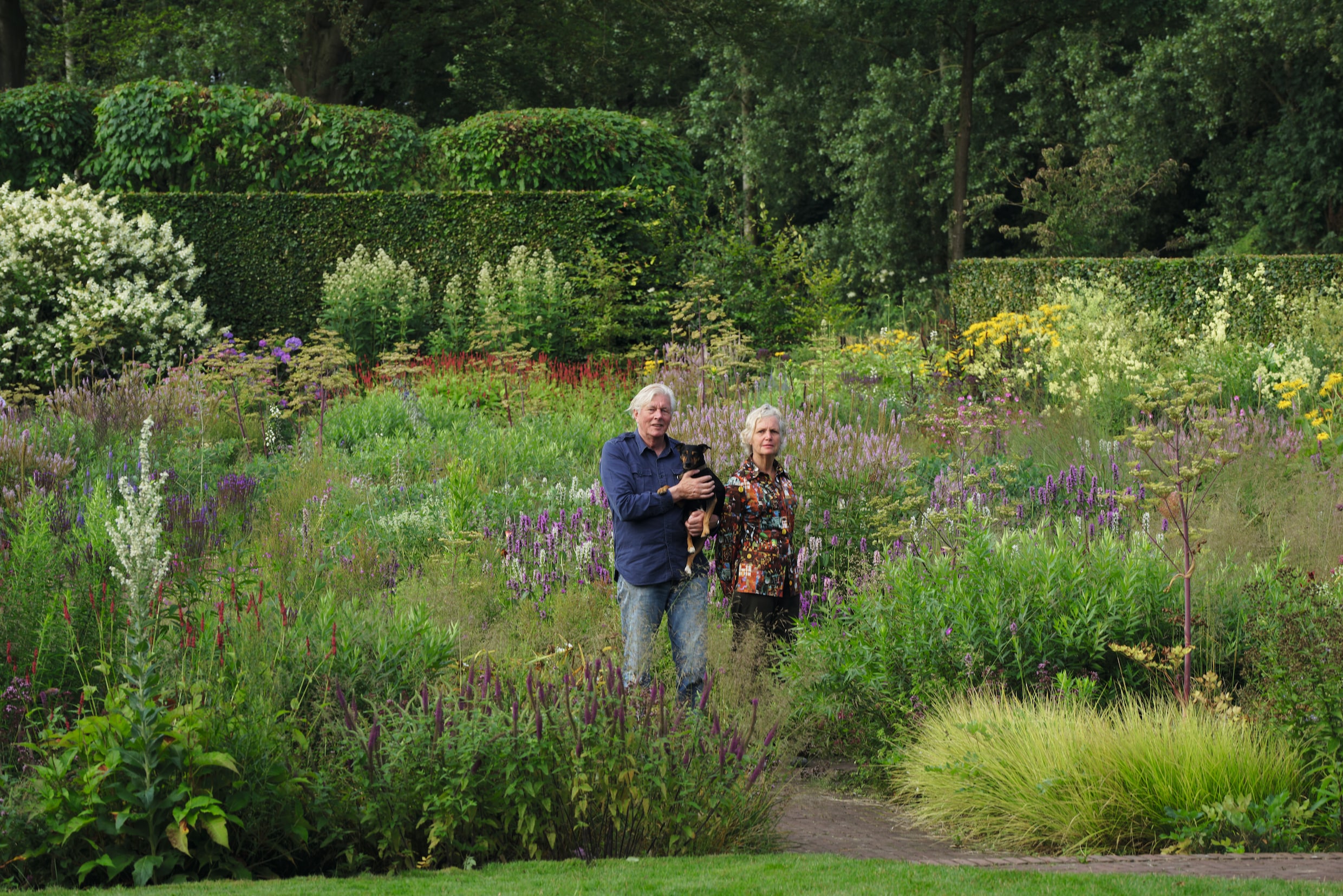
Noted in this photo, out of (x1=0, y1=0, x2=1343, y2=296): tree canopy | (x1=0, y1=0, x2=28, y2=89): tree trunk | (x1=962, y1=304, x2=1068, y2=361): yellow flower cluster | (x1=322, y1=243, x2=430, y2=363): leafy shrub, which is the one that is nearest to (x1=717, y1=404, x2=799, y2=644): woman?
(x1=962, y1=304, x2=1068, y2=361): yellow flower cluster

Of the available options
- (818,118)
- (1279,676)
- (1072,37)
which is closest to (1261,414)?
(1279,676)

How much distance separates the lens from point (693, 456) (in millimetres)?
5133

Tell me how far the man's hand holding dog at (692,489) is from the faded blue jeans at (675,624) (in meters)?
0.38

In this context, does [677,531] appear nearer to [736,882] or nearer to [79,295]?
[736,882]

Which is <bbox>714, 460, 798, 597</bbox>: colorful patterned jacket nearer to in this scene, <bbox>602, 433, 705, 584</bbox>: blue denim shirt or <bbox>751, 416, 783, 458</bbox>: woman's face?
<bbox>751, 416, 783, 458</bbox>: woman's face

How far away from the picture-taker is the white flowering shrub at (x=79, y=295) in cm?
1322

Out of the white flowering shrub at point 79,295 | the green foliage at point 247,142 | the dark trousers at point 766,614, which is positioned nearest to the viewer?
the dark trousers at point 766,614

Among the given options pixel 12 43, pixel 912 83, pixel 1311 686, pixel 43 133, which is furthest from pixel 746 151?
pixel 1311 686

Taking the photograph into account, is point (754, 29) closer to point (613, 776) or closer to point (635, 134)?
point (635, 134)

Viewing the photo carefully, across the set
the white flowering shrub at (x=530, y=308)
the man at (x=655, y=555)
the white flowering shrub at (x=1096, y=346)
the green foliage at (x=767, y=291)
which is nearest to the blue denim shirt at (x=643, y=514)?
the man at (x=655, y=555)

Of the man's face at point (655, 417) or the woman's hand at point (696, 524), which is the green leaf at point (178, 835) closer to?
the woman's hand at point (696, 524)

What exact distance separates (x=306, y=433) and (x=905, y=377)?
17.9 feet

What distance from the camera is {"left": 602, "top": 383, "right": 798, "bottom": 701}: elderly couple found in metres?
5.07

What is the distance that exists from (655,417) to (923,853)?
2.05 meters
